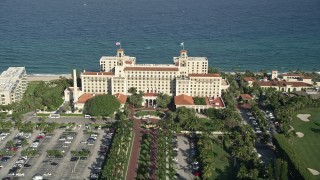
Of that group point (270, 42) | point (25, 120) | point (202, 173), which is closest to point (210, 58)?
point (270, 42)

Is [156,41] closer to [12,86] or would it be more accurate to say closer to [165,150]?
[12,86]

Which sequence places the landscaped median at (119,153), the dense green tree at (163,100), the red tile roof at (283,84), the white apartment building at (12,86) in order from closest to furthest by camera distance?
the landscaped median at (119,153) < the white apartment building at (12,86) < the dense green tree at (163,100) < the red tile roof at (283,84)

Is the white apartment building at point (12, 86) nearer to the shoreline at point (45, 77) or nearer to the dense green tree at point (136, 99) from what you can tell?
the shoreline at point (45, 77)

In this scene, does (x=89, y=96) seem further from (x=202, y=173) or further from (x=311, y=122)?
(x=311, y=122)

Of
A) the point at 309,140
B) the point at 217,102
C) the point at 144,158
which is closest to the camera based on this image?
the point at 144,158

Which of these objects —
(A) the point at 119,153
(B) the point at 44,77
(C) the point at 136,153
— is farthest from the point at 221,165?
(B) the point at 44,77

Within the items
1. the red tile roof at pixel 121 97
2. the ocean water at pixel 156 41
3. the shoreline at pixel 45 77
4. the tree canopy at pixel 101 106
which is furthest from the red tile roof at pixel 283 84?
the shoreline at pixel 45 77

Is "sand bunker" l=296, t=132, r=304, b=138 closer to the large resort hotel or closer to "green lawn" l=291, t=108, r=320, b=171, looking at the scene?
"green lawn" l=291, t=108, r=320, b=171
